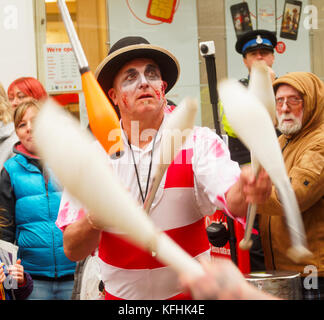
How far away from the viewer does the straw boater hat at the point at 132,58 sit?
699 mm

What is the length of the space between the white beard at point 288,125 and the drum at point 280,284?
0.84ft

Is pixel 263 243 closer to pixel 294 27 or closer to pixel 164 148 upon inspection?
pixel 294 27

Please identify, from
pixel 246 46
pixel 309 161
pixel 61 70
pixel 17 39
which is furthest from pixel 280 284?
pixel 17 39

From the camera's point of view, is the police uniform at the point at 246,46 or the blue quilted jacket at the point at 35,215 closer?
the police uniform at the point at 246,46

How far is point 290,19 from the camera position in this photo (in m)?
0.96

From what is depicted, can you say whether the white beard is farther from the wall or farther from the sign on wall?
the wall

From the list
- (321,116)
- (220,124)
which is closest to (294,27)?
(321,116)

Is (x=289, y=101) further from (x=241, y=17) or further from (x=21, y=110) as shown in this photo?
(x=21, y=110)

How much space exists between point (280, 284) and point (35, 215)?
51 cm

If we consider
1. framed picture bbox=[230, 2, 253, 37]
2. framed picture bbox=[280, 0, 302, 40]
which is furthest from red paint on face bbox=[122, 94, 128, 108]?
framed picture bbox=[280, 0, 302, 40]

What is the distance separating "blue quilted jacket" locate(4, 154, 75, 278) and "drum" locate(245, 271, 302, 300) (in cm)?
43

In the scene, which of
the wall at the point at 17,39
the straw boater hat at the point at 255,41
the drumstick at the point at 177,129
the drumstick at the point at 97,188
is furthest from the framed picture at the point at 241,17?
the drumstick at the point at 97,188

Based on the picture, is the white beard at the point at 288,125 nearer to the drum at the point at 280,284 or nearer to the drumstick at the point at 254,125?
the drum at the point at 280,284

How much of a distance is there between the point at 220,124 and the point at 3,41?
461 millimetres
